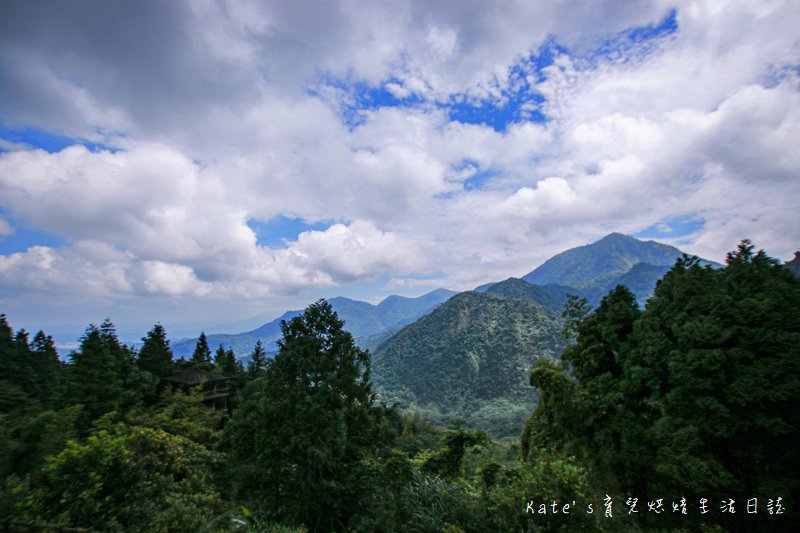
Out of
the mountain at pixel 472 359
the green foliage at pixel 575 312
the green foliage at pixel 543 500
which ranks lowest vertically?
the mountain at pixel 472 359

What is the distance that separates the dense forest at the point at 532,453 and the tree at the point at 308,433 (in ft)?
0.18

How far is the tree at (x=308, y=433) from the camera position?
35.1 feet

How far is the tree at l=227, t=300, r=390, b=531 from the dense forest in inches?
2.2

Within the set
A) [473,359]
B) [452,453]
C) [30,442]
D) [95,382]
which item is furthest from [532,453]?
[473,359]

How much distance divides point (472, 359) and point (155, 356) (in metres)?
113

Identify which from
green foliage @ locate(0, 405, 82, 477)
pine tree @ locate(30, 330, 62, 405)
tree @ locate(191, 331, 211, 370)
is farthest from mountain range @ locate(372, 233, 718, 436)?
green foliage @ locate(0, 405, 82, 477)

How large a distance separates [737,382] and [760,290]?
13.0 ft

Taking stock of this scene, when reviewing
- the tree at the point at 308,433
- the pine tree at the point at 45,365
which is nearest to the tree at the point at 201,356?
the pine tree at the point at 45,365

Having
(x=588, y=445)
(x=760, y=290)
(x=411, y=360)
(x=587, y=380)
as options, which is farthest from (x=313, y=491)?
(x=411, y=360)

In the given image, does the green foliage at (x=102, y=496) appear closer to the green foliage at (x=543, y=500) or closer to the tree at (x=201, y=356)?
the green foliage at (x=543, y=500)

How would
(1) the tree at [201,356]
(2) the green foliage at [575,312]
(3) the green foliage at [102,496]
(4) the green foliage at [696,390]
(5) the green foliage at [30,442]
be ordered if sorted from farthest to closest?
(1) the tree at [201,356], (2) the green foliage at [575,312], (4) the green foliage at [696,390], (5) the green foliage at [30,442], (3) the green foliage at [102,496]

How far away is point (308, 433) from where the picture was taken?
10.7 m

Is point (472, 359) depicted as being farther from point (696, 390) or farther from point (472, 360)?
point (696, 390)

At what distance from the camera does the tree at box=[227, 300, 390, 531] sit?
1070 centimetres
